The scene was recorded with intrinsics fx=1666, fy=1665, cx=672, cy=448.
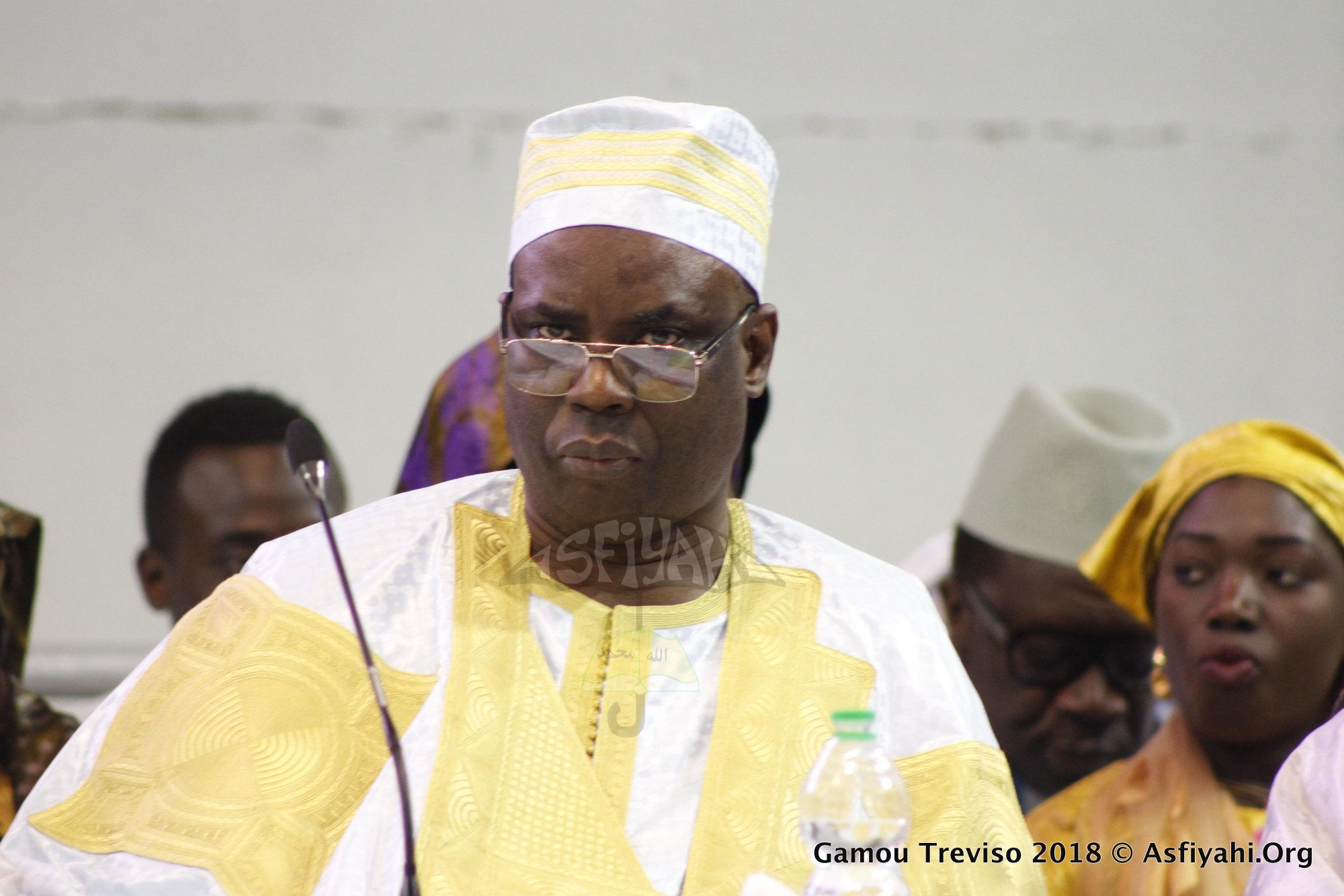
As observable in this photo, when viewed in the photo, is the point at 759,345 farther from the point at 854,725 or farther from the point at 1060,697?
the point at 1060,697

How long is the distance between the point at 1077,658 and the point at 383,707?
2.56m

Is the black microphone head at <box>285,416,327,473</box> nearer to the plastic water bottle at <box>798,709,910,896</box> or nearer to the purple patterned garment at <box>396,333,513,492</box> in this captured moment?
the plastic water bottle at <box>798,709,910,896</box>

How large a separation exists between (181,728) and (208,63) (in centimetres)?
376

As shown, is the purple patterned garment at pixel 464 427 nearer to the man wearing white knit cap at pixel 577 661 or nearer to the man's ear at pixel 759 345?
the man wearing white knit cap at pixel 577 661

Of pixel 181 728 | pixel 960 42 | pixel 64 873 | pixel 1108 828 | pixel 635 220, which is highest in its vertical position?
pixel 960 42

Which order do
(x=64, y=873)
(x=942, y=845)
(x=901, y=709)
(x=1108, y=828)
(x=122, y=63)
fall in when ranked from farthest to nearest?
(x=122, y=63) < (x=1108, y=828) < (x=901, y=709) < (x=942, y=845) < (x=64, y=873)

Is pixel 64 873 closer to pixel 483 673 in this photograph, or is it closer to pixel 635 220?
pixel 483 673

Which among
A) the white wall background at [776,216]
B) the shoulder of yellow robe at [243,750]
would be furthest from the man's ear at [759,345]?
the white wall background at [776,216]

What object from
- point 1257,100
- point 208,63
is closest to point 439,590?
point 208,63

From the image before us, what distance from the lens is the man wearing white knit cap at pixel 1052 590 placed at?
405 cm

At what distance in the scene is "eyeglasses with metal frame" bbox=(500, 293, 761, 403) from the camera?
2.23 meters

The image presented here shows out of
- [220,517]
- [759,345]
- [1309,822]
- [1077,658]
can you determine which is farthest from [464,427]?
[1309,822]

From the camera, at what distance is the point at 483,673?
7.35ft

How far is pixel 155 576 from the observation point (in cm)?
399
